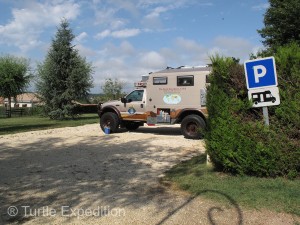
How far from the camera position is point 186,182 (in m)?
6.18

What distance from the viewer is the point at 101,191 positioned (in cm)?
584

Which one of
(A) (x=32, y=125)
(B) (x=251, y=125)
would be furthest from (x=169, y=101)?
(A) (x=32, y=125)

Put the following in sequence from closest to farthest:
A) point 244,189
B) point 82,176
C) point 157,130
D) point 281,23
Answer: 1. point 244,189
2. point 82,176
3. point 157,130
4. point 281,23

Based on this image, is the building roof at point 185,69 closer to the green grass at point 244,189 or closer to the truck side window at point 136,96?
the truck side window at point 136,96

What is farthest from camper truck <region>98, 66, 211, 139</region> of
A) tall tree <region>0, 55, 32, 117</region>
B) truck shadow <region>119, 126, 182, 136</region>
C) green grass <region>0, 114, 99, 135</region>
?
tall tree <region>0, 55, 32, 117</region>

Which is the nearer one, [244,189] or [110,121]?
[244,189]

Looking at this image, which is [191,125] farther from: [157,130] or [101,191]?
[101,191]

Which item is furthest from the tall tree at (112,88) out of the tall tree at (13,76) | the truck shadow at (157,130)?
the truck shadow at (157,130)

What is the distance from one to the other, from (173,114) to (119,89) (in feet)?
123

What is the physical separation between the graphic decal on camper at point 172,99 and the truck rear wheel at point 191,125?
0.72 meters

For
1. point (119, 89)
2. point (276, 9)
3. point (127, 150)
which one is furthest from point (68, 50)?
point (119, 89)

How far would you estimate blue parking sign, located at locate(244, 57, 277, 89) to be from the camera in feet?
18.8

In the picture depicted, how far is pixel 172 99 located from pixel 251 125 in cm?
738

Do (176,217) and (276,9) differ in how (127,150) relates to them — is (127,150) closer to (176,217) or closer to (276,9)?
(176,217)
